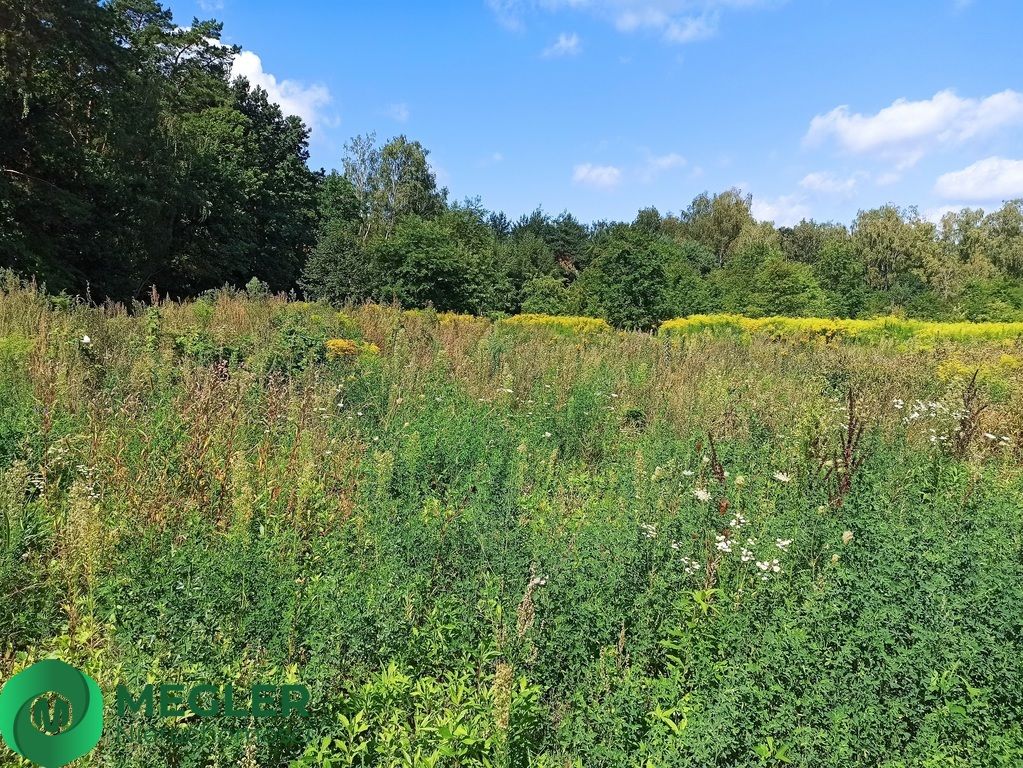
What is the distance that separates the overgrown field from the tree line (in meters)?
8.77

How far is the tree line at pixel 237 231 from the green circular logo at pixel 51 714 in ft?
36.9

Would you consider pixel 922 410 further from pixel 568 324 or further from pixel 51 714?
pixel 568 324

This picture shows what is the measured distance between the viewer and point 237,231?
28.5 metres

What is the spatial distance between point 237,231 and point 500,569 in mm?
29735

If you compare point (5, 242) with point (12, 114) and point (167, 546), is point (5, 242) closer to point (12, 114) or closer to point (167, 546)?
point (12, 114)

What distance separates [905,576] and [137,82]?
2552cm

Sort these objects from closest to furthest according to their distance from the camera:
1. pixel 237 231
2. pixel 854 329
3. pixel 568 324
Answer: pixel 854 329 → pixel 568 324 → pixel 237 231

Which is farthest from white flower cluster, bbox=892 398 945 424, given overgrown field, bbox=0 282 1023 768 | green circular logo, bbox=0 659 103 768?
green circular logo, bbox=0 659 103 768

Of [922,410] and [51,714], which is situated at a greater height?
[922,410]

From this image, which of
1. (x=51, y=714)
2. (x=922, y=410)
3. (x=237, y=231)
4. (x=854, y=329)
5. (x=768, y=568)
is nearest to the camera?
(x=51, y=714)

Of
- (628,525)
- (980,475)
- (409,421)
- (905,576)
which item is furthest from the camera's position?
(409,421)

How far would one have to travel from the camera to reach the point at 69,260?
19.3 m

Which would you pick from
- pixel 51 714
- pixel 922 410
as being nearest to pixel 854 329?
pixel 922 410

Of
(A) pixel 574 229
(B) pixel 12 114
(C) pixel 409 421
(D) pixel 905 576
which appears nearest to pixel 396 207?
(A) pixel 574 229
